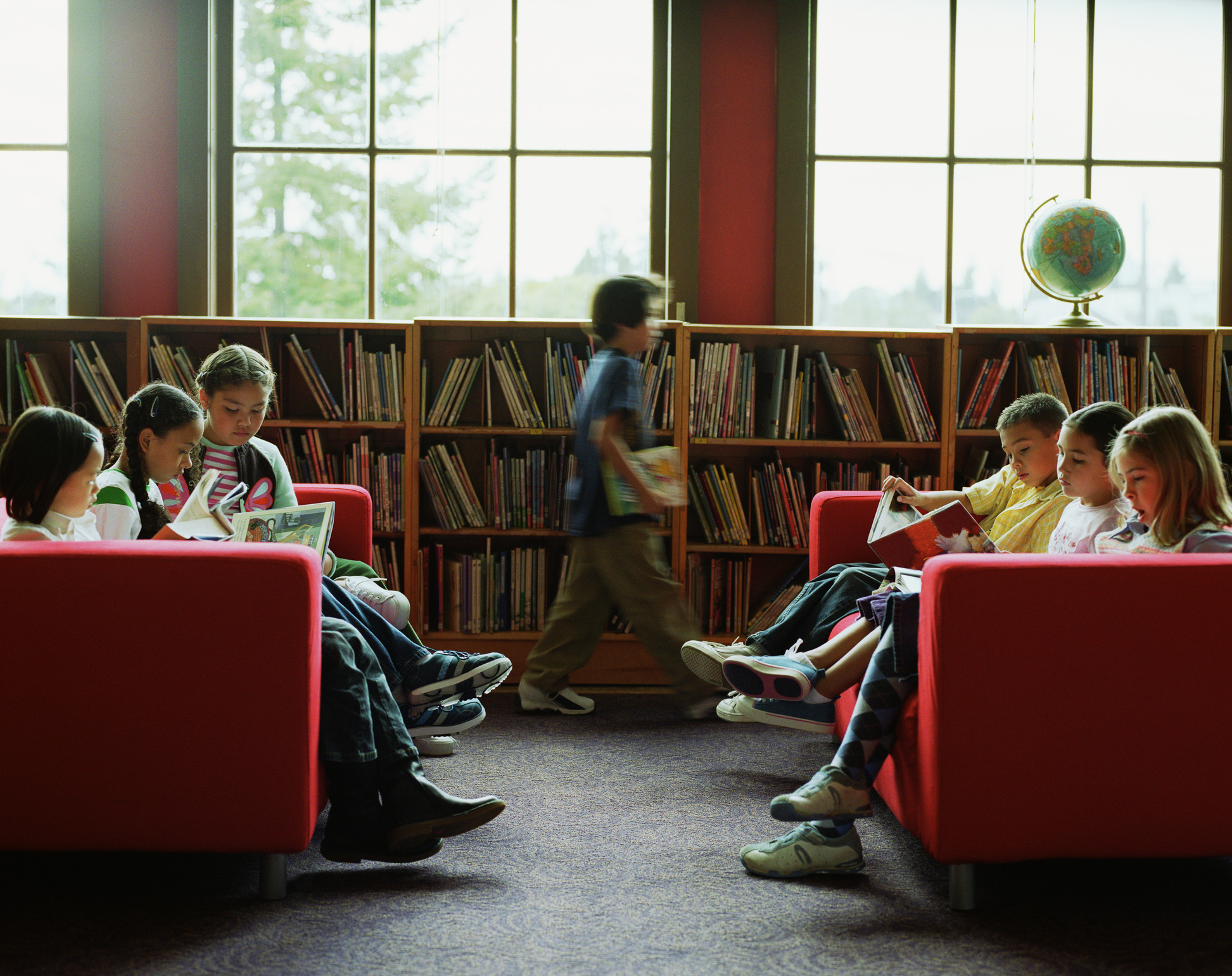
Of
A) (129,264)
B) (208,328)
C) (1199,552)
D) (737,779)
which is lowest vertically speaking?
(737,779)

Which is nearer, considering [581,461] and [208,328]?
[581,461]

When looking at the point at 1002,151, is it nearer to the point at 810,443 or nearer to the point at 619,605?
the point at 810,443

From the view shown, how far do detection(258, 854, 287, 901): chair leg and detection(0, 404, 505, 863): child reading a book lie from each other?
0.11 m

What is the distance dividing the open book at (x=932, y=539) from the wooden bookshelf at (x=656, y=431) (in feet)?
3.09

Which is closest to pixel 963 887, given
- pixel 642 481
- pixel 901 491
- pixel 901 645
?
pixel 901 645

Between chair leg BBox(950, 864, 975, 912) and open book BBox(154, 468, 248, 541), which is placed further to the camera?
open book BBox(154, 468, 248, 541)

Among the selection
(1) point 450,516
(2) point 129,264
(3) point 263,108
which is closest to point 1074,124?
(1) point 450,516

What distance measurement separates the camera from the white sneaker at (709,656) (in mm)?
2531

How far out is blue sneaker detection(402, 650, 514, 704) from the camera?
2.12 metres

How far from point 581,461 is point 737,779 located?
966mm

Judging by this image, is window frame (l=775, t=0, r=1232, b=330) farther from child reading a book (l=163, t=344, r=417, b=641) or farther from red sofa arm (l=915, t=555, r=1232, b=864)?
red sofa arm (l=915, t=555, r=1232, b=864)

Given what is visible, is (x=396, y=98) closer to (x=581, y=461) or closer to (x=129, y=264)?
(x=129, y=264)

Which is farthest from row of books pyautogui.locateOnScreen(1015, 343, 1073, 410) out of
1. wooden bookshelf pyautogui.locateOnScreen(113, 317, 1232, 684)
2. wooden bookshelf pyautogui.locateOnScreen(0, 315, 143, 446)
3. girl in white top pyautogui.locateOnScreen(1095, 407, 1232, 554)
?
wooden bookshelf pyautogui.locateOnScreen(0, 315, 143, 446)

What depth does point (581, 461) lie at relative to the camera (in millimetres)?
2805
